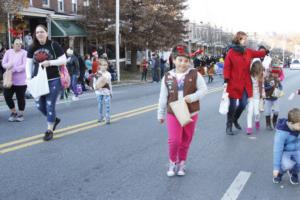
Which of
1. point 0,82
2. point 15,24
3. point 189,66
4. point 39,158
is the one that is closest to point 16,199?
point 39,158

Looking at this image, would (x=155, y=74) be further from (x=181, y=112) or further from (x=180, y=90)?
(x=181, y=112)

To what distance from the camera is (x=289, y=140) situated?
16.5 feet

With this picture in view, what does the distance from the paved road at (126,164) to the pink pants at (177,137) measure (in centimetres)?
29

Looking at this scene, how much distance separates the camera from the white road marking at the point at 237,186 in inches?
185

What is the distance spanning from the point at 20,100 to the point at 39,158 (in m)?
3.96

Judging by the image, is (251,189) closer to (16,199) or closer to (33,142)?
(16,199)

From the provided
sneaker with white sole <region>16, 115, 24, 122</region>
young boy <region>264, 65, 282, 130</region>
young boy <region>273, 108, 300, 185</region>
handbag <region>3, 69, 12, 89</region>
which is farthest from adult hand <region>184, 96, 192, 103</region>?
sneaker with white sole <region>16, 115, 24, 122</region>

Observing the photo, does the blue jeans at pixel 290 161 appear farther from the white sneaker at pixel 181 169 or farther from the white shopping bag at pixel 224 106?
the white shopping bag at pixel 224 106

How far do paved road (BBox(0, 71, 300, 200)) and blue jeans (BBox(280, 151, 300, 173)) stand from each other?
227 mm

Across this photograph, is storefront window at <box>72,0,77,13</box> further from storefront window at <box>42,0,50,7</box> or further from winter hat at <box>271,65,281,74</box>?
winter hat at <box>271,65,281,74</box>

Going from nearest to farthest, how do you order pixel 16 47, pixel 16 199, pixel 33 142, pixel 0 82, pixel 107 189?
pixel 16 199 → pixel 107 189 → pixel 33 142 → pixel 16 47 → pixel 0 82

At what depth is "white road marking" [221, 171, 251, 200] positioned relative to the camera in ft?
15.5

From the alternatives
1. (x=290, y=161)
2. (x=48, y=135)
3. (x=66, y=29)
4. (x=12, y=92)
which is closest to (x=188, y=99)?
(x=290, y=161)

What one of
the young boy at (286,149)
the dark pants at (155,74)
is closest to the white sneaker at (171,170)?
the young boy at (286,149)
